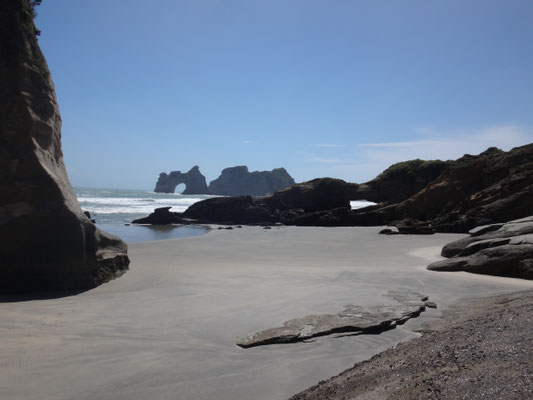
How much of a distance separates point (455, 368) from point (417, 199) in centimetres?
2726

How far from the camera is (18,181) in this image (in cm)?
812

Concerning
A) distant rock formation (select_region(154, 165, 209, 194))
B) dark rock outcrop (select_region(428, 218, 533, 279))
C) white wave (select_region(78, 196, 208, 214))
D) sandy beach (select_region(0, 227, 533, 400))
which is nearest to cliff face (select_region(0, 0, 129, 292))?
sandy beach (select_region(0, 227, 533, 400))

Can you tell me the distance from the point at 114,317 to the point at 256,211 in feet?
104

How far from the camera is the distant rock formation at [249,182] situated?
15012 centimetres

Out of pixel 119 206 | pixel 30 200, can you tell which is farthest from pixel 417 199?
pixel 119 206

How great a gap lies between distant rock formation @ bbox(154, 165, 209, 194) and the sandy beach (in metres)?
142

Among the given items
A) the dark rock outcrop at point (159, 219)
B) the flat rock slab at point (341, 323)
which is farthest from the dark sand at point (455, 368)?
the dark rock outcrop at point (159, 219)

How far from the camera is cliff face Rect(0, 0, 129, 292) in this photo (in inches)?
311

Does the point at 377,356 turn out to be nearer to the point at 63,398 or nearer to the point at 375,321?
the point at 375,321

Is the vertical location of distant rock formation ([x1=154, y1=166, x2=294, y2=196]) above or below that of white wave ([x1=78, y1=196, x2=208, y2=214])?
above

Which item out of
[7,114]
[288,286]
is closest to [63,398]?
[288,286]

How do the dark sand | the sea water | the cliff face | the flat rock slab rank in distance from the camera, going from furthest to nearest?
the sea water
the cliff face
the flat rock slab
the dark sand

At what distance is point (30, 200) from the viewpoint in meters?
8.12

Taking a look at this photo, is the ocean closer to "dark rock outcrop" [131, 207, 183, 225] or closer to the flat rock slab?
"dark rock outcrop" [131, 207, 183, 225]
